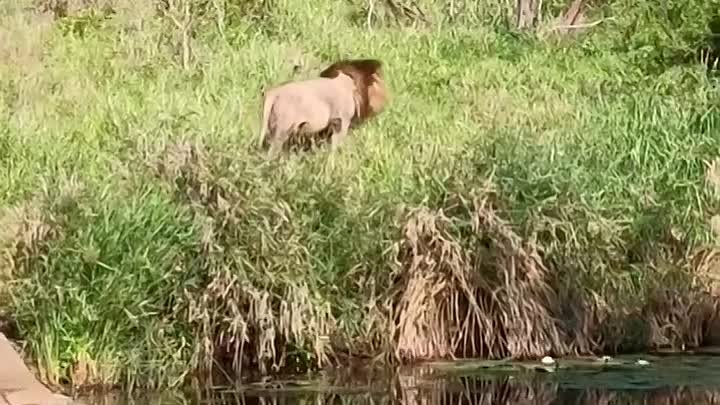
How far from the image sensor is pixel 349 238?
24.7ft

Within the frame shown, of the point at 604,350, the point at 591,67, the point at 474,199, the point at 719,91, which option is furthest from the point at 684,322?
the point at 591,67

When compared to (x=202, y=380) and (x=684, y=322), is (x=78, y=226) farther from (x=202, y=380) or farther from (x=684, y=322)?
(x=684, y=322)

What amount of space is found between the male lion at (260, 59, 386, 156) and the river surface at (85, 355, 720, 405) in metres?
2.09

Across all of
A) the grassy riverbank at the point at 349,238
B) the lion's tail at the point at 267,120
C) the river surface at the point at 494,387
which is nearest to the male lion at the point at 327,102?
the lion's tail at the point at 267,120

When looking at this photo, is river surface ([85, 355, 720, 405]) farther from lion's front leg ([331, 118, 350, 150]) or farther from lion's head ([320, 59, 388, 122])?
lion's head ([320, 59, 388, 122])

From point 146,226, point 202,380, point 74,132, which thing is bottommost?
point 202,380

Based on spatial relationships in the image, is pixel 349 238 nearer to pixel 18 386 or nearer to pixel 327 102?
pixel 18 386

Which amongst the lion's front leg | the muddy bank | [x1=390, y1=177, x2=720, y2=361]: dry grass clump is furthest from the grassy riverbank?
the muddy bank

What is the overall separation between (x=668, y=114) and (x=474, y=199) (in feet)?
7.18

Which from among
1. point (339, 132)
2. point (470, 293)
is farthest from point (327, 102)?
point (470, 293)

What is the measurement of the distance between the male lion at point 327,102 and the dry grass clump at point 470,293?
160cm

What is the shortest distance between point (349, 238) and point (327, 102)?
2612 mm

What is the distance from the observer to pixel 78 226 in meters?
7.06

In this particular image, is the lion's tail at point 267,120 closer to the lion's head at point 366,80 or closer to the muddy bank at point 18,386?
the lion's head at point 366,80
